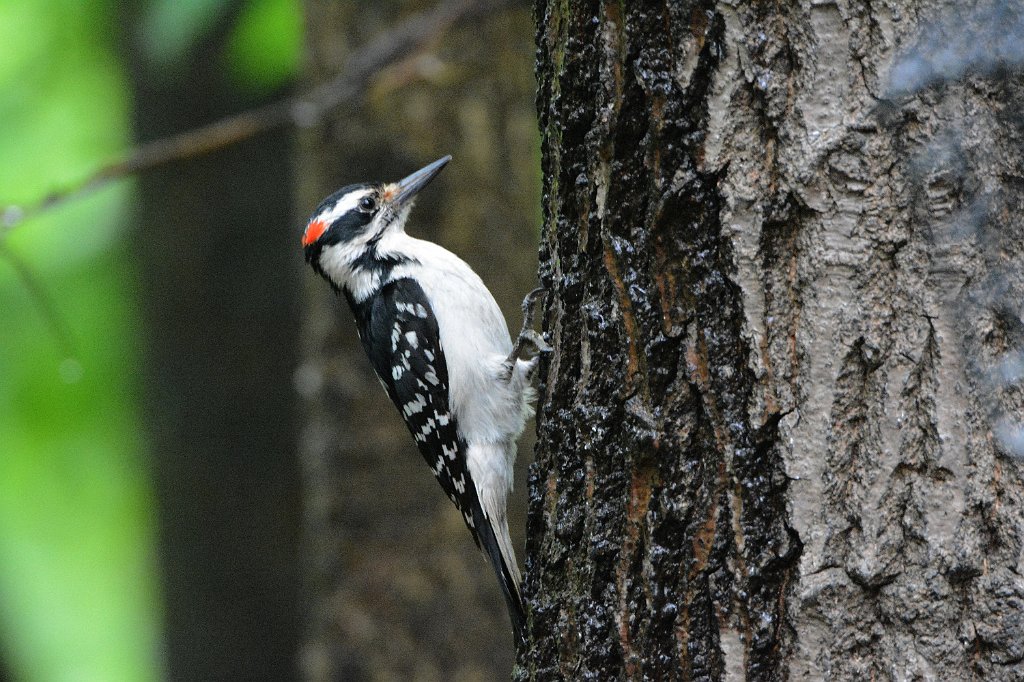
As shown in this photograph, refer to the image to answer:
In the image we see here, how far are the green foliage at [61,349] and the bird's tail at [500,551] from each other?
12.3ft

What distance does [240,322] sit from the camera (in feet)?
21.4

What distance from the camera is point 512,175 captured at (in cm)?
546

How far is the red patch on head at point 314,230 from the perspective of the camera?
426 cm

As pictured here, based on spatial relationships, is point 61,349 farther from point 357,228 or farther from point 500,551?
point 500,551

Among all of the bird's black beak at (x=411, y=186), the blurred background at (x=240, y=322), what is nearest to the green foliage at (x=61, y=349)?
the blurred background at (x=240, y=322)

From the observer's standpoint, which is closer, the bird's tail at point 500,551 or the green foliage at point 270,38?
the bird's tail at point 500,551

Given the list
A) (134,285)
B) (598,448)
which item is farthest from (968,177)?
(134,285)

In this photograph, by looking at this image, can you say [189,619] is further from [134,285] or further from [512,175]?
[512,175]

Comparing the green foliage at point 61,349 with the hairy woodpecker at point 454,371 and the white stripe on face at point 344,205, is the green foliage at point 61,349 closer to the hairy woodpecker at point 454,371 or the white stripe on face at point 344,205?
the white stripe on face at point 344,205

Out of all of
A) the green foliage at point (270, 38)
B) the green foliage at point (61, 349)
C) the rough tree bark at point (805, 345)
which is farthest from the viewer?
the green foliage at point (61, 349)

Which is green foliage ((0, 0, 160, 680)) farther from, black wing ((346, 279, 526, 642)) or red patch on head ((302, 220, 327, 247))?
black wing ((346, 279, 526, 642))

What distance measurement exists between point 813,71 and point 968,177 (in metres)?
0.32

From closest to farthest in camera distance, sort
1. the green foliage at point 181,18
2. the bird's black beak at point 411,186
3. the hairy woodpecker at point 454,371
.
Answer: the hairy woodpecker at point 454,371
the green foliage at point 181,18
the bird's black beak at point 411,186

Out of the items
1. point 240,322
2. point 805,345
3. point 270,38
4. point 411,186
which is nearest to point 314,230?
point 411,186
